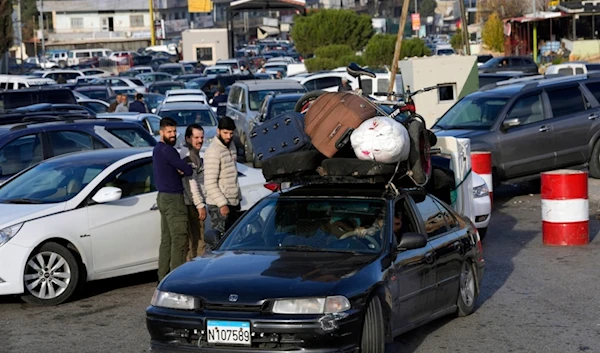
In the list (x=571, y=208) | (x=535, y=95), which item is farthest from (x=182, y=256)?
(x=535, y=95)

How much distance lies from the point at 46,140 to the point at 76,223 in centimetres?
404

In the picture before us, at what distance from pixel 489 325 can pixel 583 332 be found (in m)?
0.80

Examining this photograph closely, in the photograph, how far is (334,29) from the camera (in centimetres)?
6056

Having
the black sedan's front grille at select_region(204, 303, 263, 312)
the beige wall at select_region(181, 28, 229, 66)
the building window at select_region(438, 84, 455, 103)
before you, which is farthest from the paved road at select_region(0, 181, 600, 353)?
the beige wall at select_region(181, 28, 229, 66)

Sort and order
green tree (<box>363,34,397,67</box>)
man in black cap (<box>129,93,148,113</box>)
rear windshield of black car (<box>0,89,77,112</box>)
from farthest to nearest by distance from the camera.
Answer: green tree (<box>363,34,397,67</box>) < man in black cap (<box>129,93,148,113</box>) < rear windshield of black car (<box>0,89,77,112</box>)

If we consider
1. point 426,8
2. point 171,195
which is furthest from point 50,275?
point 426,8

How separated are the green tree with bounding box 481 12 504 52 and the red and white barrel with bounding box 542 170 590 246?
59.4m

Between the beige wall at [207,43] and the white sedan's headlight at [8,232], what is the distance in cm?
6915

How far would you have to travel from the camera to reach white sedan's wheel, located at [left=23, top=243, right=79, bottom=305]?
10875mm

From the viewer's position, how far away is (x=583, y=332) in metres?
9.34

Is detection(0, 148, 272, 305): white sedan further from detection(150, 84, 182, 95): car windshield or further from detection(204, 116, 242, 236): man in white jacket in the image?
detection(150, 84, 182, 95): car windshield

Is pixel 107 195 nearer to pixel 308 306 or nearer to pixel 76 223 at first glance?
pixel 76 223

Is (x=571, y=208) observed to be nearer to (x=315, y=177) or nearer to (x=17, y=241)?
(x=315, y=177)

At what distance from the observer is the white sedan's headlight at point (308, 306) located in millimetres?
7516
